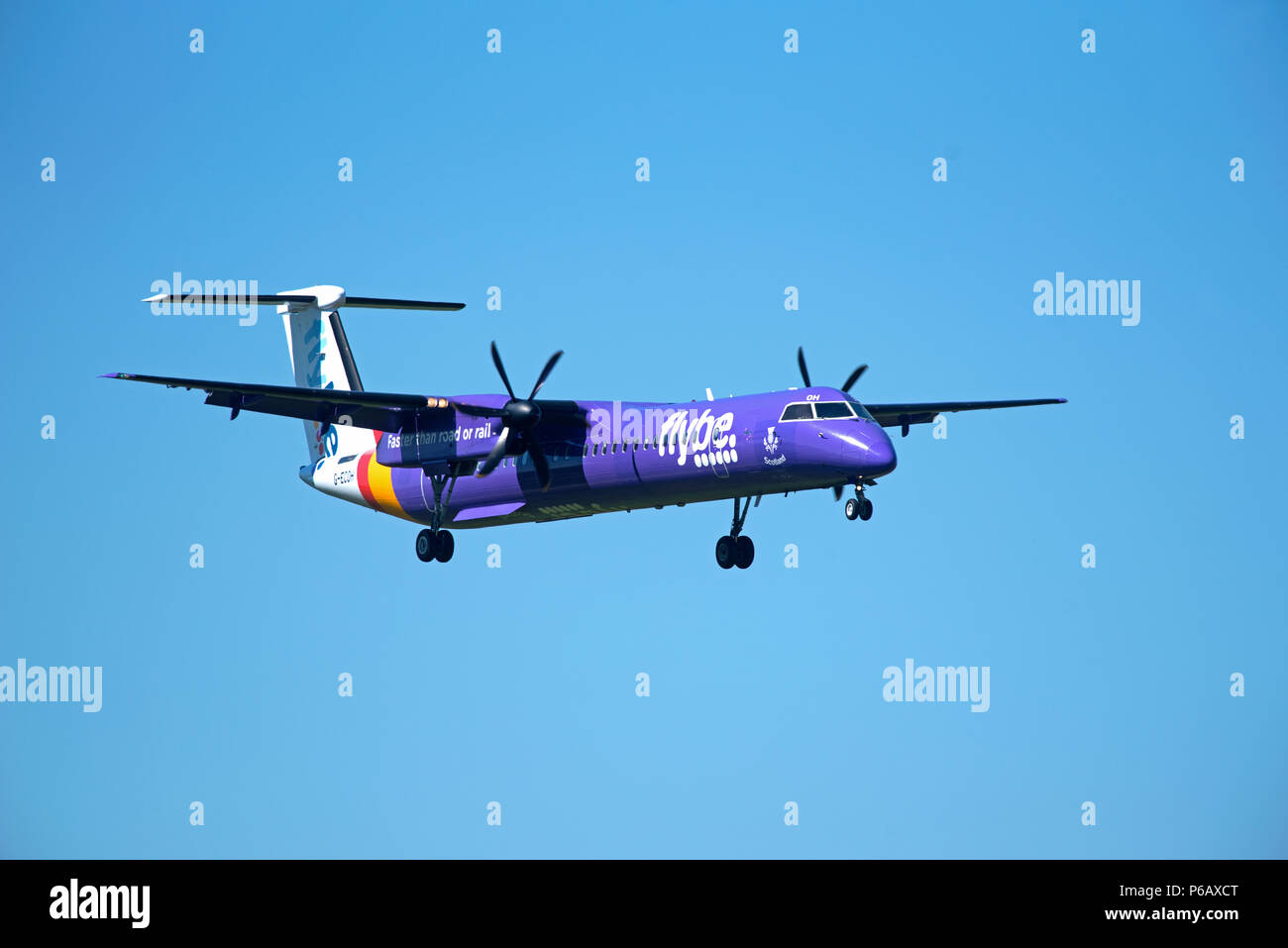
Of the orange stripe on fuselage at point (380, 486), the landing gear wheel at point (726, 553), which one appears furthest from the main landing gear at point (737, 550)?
the orange stripe on fuselage at point (380, 486)

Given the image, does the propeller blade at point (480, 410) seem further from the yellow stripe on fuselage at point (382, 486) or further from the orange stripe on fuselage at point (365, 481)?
the orange stripe on fuselage at point (365, 481)

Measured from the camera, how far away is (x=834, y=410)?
36344 millimetres

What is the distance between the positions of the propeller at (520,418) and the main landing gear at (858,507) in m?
7.37

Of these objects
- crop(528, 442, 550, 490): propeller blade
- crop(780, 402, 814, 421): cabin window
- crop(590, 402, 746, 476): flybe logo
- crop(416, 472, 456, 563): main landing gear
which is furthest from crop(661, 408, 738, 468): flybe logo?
crop(416, 472, 456, 563): main landing gear

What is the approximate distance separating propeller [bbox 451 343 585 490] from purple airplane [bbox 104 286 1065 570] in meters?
0.03

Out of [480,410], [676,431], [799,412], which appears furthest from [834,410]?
[480,410]

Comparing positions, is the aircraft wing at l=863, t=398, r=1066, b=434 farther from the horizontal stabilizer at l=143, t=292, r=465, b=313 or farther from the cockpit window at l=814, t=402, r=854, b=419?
the horizontal stabilizer at l=143, t=292, r=465, b=313

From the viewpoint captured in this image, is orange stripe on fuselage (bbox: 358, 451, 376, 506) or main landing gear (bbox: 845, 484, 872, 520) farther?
orange stripe on fuselage (bbox: 358, 451, 376, 506)

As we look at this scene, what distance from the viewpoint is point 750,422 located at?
37188mm

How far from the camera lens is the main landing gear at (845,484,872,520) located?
35.8m
